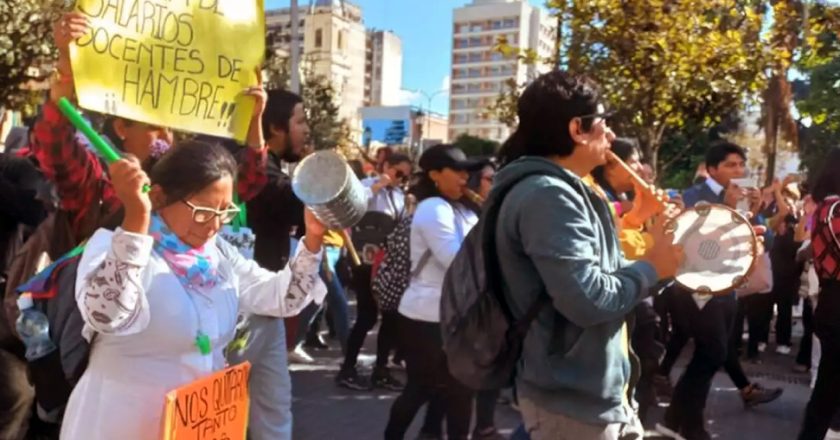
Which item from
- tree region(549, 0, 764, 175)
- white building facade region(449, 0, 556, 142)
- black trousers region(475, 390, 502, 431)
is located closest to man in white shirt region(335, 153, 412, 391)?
black trousers region(475, 390, 502, 431)

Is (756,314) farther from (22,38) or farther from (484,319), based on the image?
(22,38)

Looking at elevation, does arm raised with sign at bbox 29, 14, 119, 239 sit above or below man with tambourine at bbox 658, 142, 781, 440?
above

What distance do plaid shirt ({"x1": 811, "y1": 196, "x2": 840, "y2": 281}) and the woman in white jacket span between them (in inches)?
134

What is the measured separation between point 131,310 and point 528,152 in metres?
1.22

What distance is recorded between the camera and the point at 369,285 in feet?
23.4

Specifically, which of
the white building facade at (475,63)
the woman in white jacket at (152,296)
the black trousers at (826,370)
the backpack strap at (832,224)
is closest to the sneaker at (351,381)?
the black trousers at (826,370)

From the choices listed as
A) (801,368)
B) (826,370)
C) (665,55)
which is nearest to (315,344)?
(801,368)

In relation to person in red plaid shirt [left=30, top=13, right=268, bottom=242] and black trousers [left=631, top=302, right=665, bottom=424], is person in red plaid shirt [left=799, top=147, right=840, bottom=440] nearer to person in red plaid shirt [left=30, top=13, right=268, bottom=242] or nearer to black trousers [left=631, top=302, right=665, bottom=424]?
black trousers [left=631, top=302, right=665, bottom=424]

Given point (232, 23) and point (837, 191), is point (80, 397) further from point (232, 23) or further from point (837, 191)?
point (837, 191)

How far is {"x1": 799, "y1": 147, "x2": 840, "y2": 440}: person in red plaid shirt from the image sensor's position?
457 cm

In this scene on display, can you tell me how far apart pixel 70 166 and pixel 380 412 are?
11.4 ft

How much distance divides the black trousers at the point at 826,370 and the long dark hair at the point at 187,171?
11.5 feet

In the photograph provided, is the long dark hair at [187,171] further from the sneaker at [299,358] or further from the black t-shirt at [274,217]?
the sneaker at [299,358]

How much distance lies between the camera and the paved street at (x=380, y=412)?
5500mm
